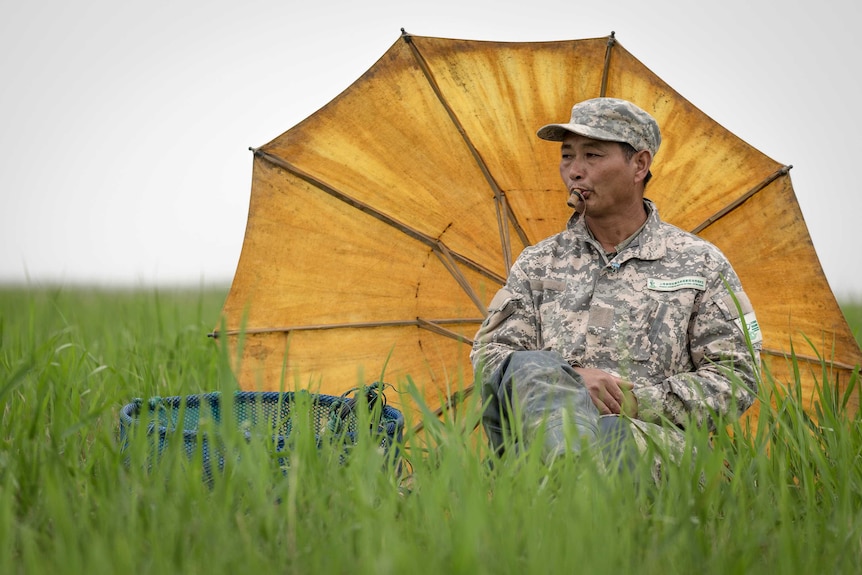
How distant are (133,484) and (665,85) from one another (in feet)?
9.25

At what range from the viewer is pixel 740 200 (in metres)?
3.99

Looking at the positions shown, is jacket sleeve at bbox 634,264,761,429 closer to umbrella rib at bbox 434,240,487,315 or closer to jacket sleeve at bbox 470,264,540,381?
jacket sleeve at bbox 470,264,540,381

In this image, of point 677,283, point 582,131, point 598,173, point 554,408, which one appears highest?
point 582,131

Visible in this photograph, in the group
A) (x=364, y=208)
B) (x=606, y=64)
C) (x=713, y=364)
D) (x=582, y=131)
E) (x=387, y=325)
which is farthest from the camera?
(x=387, y=325)

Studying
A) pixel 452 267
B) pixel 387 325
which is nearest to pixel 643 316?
pixel 452 267

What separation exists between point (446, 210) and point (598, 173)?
0.78 m

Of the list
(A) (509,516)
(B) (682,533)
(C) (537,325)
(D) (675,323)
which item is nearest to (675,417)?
(D) (675,323)

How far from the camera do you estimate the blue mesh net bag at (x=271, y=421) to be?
2.46 metres

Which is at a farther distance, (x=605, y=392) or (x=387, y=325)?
(x=387, y=325)

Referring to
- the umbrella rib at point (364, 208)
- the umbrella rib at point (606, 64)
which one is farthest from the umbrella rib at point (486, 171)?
the umbrella rib at point (606, 64)

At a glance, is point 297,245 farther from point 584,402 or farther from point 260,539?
point 260,539

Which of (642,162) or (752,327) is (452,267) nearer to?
(642,162)

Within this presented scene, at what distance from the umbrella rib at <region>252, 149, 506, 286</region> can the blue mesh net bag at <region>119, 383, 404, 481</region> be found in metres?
0.84

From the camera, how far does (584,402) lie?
316 cm
